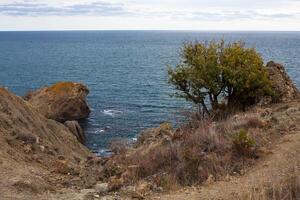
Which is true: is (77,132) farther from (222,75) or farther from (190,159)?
(190,159)

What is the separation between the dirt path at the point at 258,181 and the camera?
11.4 m

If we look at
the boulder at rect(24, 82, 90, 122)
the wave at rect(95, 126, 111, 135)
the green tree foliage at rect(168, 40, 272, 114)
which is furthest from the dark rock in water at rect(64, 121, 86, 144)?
the green tree foliage at rect(168, 40, 272, 114)

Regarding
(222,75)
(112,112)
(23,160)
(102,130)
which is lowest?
(102,130)

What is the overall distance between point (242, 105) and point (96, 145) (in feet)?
63.1

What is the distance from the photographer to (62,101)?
54.1 meters

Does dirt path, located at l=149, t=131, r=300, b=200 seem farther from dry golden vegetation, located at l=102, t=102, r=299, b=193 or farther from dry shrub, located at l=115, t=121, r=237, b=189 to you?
dry shrub, located at l=115, t=121, r=237, b=189

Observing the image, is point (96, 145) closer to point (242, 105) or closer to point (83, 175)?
point (242, 105)

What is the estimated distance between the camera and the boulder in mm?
52875

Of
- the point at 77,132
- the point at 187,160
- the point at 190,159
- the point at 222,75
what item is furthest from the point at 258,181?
the point at 77,132

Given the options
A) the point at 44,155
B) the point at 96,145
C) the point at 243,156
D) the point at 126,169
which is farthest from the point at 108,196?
the point at 96,145

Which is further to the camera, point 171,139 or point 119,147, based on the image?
point 119,147

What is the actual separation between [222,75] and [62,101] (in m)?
31.8

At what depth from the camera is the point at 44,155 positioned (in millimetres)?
19125

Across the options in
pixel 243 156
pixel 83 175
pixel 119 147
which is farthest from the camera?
pixel 119 147
